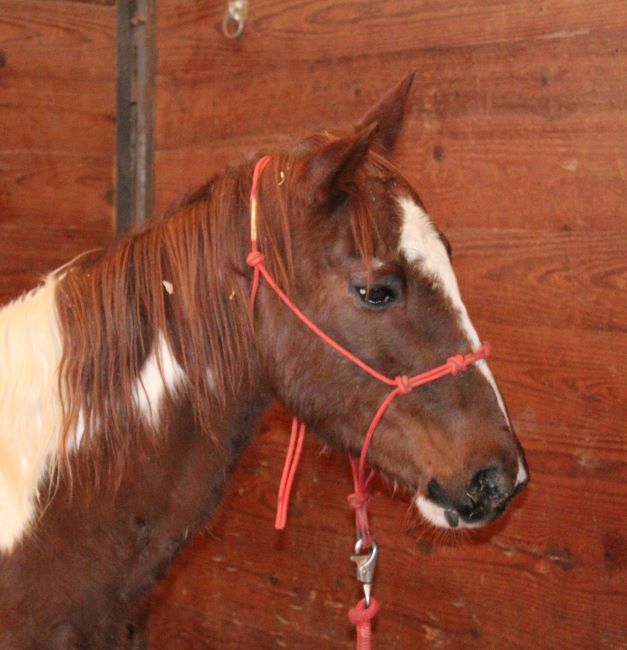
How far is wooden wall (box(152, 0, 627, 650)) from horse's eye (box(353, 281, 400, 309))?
499 millimetres

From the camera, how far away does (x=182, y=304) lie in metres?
1.35

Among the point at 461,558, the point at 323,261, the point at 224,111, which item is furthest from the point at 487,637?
the point at 224,111

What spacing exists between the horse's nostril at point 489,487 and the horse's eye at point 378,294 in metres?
0.27

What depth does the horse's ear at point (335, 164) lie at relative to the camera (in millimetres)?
1250

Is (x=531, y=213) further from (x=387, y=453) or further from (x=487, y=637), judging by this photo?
(x=487, y=637)

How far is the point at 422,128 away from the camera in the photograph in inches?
78.8

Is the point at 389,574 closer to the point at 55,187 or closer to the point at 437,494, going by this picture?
the point at 437,494

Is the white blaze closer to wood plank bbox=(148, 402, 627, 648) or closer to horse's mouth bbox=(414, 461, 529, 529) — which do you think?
horse's mouth bbox=(414, 461, 529, 529)

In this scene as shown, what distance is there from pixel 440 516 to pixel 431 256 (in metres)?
0.38

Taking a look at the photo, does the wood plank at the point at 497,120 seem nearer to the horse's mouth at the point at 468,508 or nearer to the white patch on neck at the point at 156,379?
the horse's mouth at the point at 468,508

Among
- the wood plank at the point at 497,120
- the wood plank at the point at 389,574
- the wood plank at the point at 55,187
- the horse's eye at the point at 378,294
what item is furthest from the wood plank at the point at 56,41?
the horse's eye at the point at 378,294

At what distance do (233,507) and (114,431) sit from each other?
3.74 ft

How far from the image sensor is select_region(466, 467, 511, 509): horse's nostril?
131 centimetres

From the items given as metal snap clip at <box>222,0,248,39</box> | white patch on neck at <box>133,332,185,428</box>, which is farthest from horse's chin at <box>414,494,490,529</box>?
metal snap clip at <box>222,0,248,39</box>
